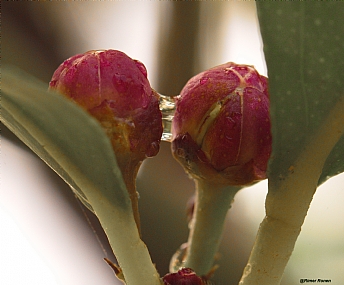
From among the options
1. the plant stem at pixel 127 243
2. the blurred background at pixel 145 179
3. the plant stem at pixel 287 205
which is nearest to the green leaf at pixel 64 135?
the plant stem at pixel 127 243

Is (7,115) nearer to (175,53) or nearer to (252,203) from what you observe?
(252,203)

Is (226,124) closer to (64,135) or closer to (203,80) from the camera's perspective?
(203,80)

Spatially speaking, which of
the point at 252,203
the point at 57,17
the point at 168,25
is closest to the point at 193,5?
the point at 168,25

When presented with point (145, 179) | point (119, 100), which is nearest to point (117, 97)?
point (119, 100)

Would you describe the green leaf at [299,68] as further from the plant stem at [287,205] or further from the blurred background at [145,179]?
the blurred background at [145,179]

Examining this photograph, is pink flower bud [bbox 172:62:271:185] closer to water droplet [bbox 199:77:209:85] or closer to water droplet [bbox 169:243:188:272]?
water droplet [bbox 199:77:209:85]

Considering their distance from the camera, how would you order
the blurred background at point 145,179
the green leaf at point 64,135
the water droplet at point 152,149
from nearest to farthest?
the green leaf at point 64,135 < the water droplet at point 152,149 < the blurred background at point 145,179

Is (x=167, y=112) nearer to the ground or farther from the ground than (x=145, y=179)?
farther from the ground
